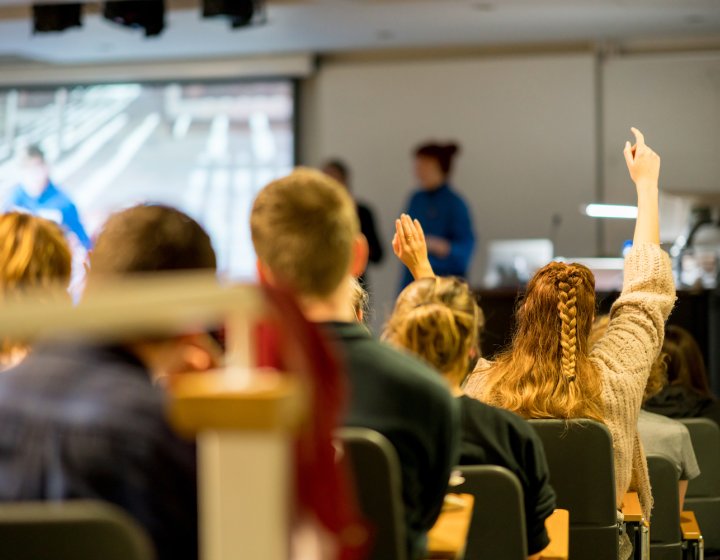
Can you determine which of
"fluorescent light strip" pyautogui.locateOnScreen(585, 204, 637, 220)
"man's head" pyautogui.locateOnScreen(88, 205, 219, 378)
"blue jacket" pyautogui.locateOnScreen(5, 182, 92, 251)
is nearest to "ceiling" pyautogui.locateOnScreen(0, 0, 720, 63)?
"blue jacket" pyautogui.locateOnScreen(5, 182, 92, 251)

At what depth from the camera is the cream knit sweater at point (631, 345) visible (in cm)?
256

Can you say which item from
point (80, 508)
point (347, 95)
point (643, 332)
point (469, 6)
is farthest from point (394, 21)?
point (80, 508)

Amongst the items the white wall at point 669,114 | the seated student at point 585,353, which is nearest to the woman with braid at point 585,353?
the seated student at point 585,353

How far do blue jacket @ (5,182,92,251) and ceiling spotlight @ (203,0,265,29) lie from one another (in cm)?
156

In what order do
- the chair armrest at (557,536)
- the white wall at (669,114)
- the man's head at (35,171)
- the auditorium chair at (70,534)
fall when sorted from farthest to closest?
the white wall at (669,114)
the man's head at (35,171)
the chair armrest at (557,536)
the auditorium chair at (70,534)

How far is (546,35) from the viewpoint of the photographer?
26.8 feet

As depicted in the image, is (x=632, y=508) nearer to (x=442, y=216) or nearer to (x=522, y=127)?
(x=442, y=216)

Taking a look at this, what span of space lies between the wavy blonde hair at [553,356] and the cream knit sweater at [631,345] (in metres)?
0.05

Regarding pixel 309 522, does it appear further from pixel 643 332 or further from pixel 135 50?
pixel 135 50

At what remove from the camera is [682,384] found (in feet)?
11.9

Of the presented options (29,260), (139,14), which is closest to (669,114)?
(139,14)

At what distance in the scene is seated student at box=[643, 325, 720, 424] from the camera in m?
3.57

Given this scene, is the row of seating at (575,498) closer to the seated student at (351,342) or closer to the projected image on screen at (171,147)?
the seated student at (351,342)

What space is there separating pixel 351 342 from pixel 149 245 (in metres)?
0.41
